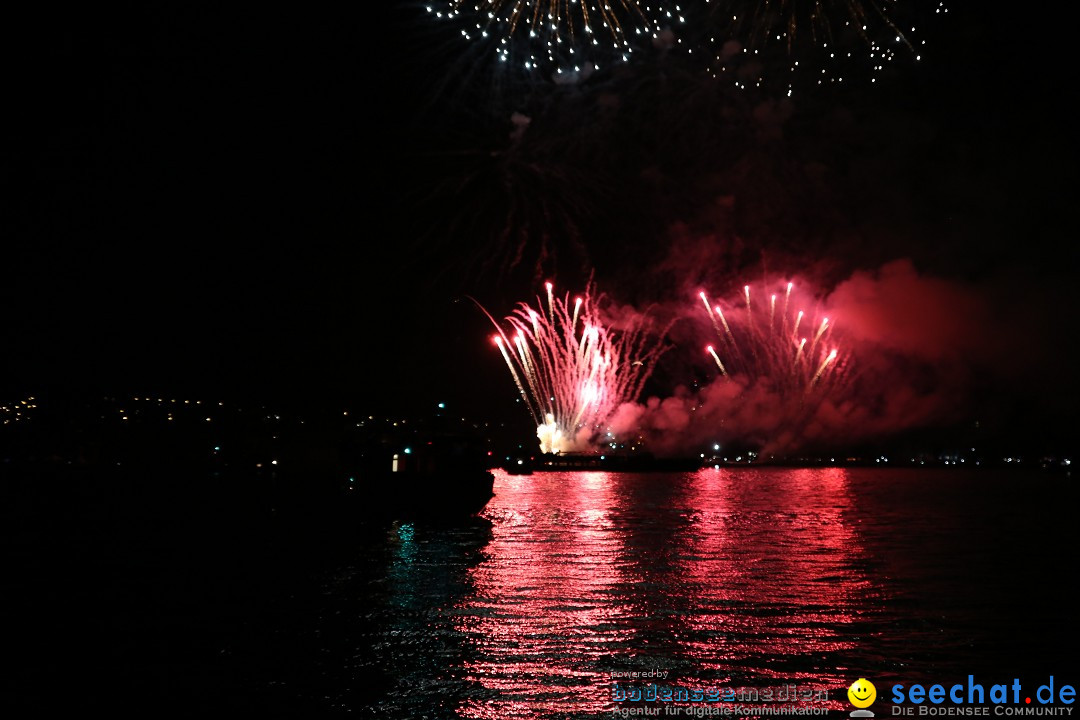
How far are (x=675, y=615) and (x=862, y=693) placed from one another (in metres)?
4.48

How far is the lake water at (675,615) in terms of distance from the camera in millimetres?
9742

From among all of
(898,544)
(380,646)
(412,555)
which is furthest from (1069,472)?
(380,646)

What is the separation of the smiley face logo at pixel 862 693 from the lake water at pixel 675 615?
14cm

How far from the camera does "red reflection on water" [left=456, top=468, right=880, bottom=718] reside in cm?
980

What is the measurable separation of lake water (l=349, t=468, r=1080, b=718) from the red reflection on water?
4cm

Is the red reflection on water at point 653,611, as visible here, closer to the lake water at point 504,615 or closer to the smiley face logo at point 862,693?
the lake water at point 504,615

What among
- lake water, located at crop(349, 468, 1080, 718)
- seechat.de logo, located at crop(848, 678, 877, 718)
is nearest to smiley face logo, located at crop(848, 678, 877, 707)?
seechat.de logo, located at crop(848, 678, 877, 718)

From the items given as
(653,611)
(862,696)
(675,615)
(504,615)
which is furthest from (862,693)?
(504,615)

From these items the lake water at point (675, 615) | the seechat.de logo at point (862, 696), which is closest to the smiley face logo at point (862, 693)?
the seechat.de logo at point (862, 696)

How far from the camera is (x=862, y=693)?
9422mm

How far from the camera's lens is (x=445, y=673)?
32.7 ft

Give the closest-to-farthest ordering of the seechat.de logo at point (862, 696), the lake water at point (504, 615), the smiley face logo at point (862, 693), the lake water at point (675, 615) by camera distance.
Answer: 1. the seechat.de logo at point (862, 696)
2. the smiley face logo at point (862, 693)
3. the lake water at point (504, 615)
4. the lake water at point (675, 615)

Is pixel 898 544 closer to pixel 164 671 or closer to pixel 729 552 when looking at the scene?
pixel 729 552

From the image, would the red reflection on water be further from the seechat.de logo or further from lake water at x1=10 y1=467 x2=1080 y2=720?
the seechat.de logo
